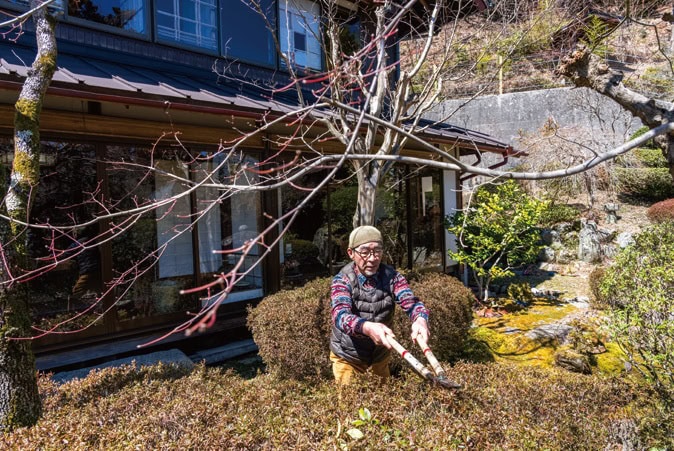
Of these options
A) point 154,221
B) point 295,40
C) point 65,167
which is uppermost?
point 295,40

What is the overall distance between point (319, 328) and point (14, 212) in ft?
8.85

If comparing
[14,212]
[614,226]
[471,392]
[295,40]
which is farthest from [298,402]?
[614,226]

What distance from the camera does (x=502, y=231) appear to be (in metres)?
8.17

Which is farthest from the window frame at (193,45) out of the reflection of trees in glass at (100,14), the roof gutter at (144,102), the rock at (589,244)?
the rock at (589,244)

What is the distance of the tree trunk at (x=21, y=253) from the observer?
120 inches

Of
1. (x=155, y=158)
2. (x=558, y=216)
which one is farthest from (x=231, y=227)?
(x=558, y=216)

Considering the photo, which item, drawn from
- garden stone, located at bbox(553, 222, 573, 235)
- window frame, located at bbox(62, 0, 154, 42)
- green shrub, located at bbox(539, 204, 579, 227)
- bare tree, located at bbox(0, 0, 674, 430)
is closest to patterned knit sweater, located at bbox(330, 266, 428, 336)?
bare tree, located at bbox(0, 0, 674, 430)

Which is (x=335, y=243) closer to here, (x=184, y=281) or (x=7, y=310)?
(x=184, y=281)

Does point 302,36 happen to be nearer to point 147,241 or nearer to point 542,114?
point 147,241

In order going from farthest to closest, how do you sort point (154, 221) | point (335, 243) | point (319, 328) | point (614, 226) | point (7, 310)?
1. point (614, 226)
2. point (335, 243)
3. point (154, 221)
4. point (319, 328)
5. point (7, 310)

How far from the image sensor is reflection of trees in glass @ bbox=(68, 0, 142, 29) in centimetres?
634

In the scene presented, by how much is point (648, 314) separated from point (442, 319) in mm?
2218

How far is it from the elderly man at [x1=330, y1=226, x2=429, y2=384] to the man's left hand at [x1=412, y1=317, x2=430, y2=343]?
0.06 feet

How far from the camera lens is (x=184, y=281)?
21.6 feet
